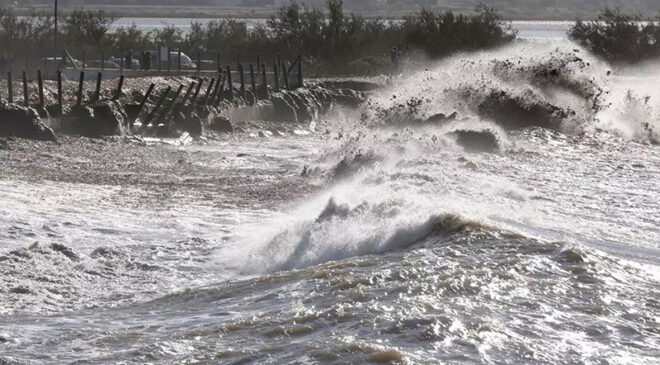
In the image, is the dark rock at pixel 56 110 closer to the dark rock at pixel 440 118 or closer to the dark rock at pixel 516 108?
the dark rock at pixel 440 118

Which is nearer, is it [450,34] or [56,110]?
[56,110]

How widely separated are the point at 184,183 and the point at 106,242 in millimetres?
6997

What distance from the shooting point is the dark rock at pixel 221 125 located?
33209 millimetres

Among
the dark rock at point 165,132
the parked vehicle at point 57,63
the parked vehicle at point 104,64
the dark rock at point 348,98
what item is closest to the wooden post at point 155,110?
the dark rock at point 165,132

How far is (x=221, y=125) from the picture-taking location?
33344 mm

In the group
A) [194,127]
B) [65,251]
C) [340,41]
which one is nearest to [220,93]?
[194,127]

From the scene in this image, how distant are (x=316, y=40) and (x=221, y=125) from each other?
2278 cm

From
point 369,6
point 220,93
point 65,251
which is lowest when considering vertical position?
point 369,6

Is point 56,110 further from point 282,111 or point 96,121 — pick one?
point 282,111

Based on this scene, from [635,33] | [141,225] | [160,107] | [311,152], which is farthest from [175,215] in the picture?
[635,33]

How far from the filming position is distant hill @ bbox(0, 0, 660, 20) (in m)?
162

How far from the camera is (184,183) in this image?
21438mm

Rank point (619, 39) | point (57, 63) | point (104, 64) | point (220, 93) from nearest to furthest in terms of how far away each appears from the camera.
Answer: point (220, 93), point (57, 63), point (104, 64), point (619, 39)

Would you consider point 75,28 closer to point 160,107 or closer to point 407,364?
point 160,107
